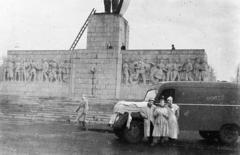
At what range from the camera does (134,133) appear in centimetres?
987

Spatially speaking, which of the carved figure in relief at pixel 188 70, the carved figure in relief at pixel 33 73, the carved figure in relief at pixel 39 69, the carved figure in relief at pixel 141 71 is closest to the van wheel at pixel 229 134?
the carved figure in relief at pixel 188 70

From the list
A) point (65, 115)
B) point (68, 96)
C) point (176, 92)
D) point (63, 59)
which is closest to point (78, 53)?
point (63, 59)

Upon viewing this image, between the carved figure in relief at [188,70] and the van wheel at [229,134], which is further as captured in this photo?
the carved figure in relief at [188,70]

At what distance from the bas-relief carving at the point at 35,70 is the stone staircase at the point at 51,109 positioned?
8.17 ft

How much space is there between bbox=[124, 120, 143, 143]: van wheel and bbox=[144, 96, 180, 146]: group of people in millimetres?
227

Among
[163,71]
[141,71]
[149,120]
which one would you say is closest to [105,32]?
[141,71]

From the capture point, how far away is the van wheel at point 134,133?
984cm

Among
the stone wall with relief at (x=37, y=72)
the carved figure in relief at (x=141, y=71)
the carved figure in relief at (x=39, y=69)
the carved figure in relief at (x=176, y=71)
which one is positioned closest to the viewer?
the carved figure in relief at (x=176, y=71)

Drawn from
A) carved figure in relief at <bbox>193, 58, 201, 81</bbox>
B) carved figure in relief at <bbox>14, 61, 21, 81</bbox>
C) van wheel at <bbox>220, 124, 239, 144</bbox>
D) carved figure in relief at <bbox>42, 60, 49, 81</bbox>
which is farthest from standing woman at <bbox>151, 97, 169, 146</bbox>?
carved figure in relief at <bbox>14, 61, 21, 81</bbox>

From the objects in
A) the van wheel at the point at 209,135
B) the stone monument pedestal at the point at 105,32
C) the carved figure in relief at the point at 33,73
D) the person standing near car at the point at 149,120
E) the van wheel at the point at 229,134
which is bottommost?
the van wheel at the point at 209,135

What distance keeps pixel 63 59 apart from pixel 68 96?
8.12 feet

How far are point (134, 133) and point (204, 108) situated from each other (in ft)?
7.33

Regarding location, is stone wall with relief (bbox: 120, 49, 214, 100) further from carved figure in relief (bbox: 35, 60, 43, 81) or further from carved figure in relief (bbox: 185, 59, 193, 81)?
carved figure in relief (bbox: 35, 60, 43, 81)

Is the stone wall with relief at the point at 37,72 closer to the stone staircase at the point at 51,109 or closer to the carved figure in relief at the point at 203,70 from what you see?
the stone staircase at the point at 51,109
